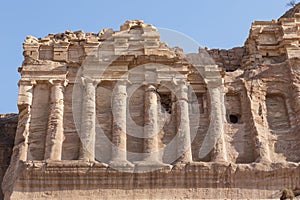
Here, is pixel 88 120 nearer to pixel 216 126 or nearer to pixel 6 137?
pixel 216 126

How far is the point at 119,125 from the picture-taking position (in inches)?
650

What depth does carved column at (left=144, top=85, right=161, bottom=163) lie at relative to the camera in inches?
631

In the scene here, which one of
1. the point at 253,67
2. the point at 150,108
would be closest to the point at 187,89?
the point at 150,108

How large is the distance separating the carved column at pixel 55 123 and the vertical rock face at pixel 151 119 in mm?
33

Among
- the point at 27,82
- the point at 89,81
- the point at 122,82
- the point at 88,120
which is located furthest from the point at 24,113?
the point at 122,82

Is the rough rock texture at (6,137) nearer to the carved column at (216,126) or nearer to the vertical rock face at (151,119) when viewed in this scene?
the vertical rock face at (151,119)

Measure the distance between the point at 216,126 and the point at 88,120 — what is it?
12.3 feet

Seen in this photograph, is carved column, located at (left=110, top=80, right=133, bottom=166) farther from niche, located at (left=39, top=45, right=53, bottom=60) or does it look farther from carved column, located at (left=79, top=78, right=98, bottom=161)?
niche, located at (left=39, top=45, right=53, bottom=60)

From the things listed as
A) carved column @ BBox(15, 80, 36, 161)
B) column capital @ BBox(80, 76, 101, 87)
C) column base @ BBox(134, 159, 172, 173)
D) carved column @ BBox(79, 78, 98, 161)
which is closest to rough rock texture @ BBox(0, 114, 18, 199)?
carved column @ BBox(15, 80, 36, 161)

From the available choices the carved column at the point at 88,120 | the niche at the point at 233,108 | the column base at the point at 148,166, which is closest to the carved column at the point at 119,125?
the column base at the point at 148,166

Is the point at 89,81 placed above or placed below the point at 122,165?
above

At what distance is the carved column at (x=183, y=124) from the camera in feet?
52.8

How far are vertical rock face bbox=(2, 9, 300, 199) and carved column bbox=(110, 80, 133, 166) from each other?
3 centimetres

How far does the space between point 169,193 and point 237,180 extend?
1935 mm
